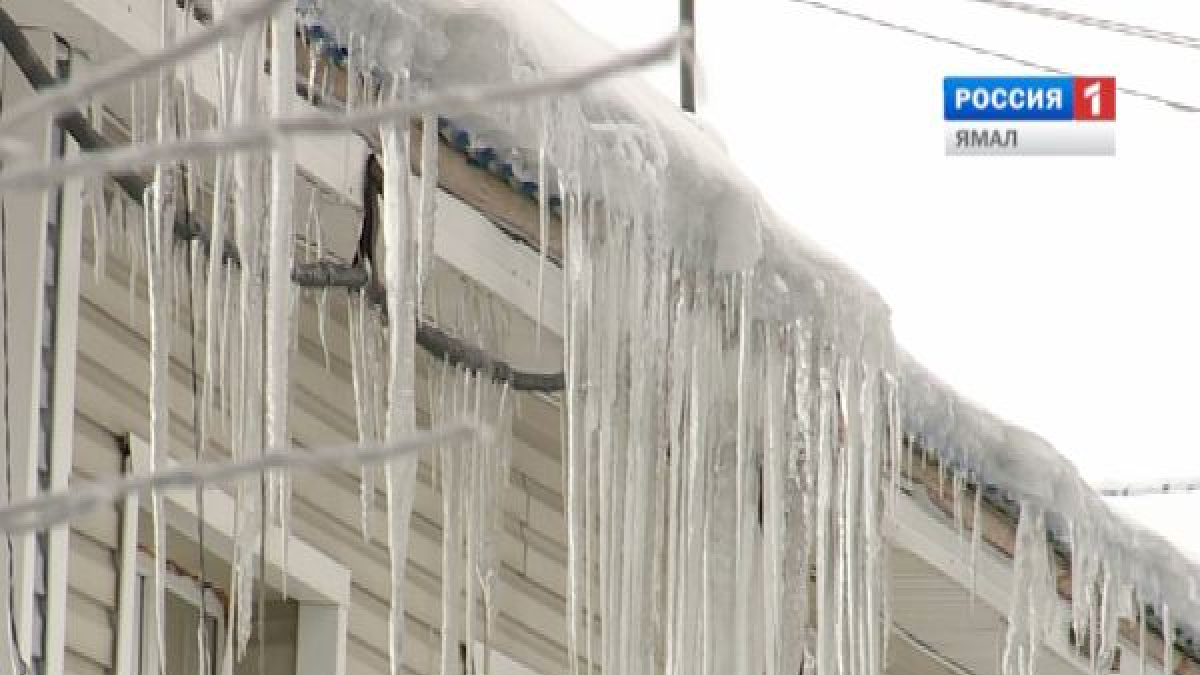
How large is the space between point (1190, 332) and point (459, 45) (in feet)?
55.9

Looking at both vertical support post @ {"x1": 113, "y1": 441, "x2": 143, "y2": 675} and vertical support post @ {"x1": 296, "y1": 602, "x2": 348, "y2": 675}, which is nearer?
vertical support post @ {"x1": 113, "y1": 441, "x2": 143, "y2": 675}

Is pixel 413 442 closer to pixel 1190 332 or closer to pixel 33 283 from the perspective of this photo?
pixel 33 283

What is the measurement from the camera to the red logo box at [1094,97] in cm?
1930

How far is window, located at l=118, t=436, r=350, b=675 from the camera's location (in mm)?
6211

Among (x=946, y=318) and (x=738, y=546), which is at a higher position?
(x=946, y=318)

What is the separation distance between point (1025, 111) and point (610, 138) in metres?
13.2

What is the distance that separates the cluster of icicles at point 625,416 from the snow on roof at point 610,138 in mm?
53

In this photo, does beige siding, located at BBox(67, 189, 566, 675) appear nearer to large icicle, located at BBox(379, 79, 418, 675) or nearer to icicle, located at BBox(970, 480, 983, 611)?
large icicle, located at BBox(379, 79, 418, 675)

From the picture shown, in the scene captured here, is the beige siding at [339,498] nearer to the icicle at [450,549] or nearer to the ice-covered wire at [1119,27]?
the icicle at [450,549]

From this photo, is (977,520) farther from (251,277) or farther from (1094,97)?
(1094,97)

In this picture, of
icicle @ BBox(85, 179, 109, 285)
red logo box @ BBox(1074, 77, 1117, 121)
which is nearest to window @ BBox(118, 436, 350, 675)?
icicle @ BBox(85, 179, 109, 285)

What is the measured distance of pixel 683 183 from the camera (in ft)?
20.0

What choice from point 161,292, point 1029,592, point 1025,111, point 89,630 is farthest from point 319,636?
point 1025,111

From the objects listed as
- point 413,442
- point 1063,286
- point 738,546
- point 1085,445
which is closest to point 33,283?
point 738,546
